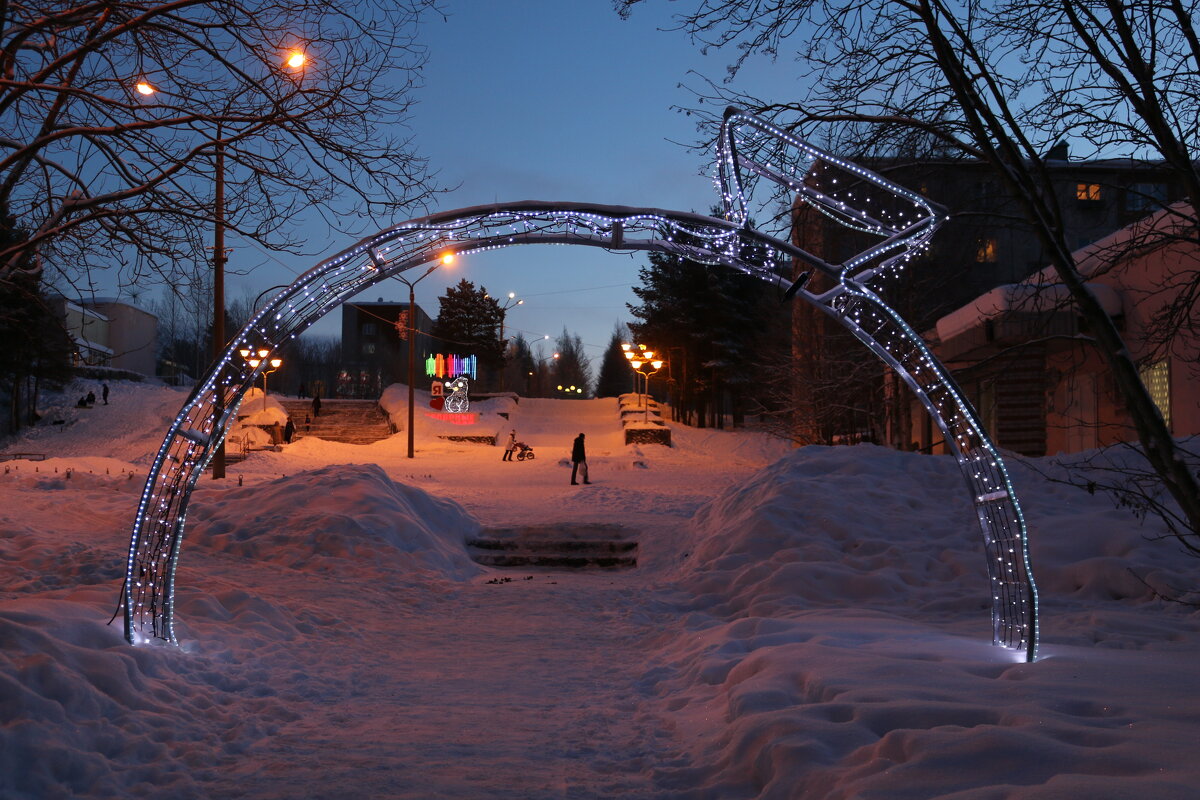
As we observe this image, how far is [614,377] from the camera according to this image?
4331 inches

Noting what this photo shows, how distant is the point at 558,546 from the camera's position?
14.6m

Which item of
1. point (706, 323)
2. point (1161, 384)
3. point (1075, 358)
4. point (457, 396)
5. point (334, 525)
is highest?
point (706, 323)

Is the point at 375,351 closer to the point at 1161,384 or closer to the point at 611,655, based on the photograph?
the point at 1161,384

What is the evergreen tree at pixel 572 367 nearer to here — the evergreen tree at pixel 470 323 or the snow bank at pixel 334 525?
the evergreen tree at pixel 470 323

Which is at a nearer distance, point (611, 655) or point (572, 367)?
point (611, 655)

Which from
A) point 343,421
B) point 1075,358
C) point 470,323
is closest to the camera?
point 1075,358

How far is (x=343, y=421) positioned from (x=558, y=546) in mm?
31502

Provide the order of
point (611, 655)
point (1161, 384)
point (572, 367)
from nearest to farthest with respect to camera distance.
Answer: point (611, 655)
point (1161, 384)
point (572, 367)

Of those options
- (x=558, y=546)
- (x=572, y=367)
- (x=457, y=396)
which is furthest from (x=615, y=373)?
(x=558, y=546)

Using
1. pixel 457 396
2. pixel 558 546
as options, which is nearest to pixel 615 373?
pixel 457 396

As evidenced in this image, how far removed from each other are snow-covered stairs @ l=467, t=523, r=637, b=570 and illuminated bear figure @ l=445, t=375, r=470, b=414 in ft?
95.7

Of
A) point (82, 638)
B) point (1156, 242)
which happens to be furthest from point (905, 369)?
point (82, 638)

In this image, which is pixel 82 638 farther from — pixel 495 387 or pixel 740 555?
pixel 495 387

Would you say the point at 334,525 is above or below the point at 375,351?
below
